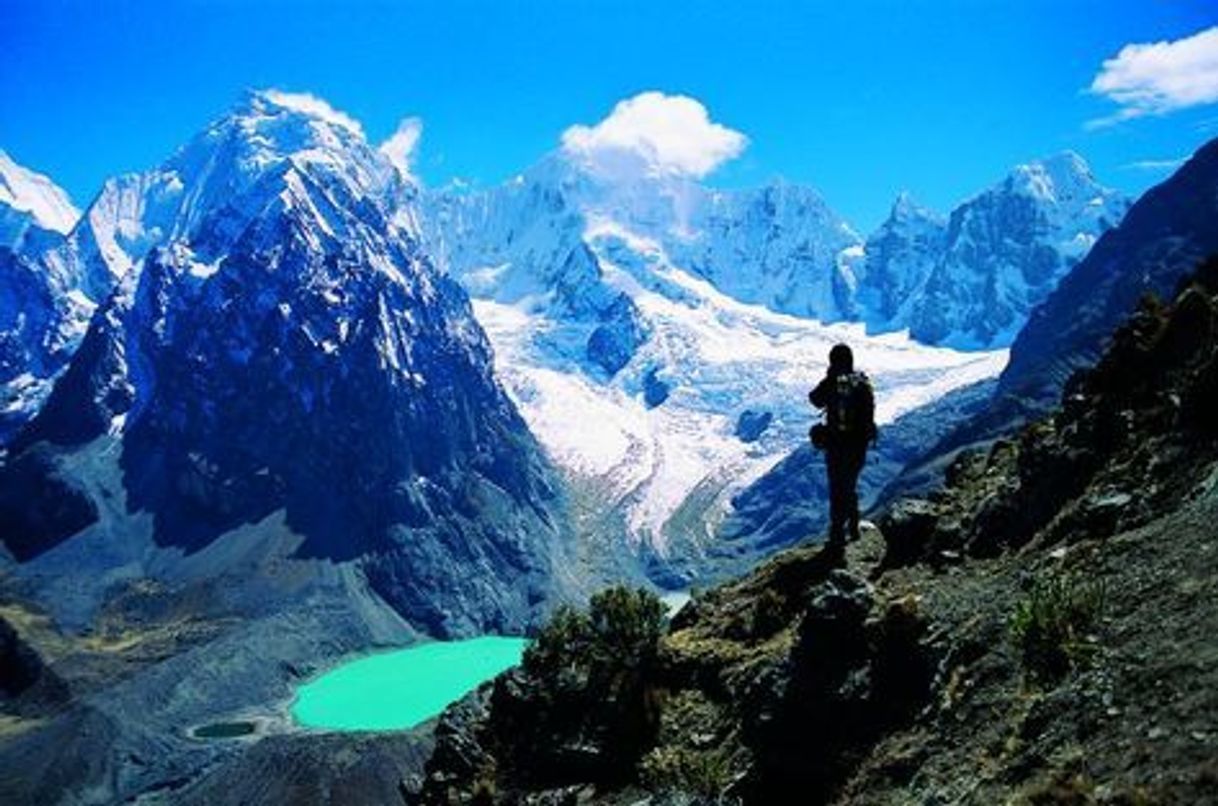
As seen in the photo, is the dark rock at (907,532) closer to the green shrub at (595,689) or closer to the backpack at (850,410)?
the backpack at (850,410)

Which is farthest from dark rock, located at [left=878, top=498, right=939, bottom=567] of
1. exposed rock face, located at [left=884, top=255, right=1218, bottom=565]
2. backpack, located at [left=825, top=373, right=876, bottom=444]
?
backpack, located at [left=825, top=373, right=876, bottom=444]

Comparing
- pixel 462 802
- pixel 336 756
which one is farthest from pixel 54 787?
pixel 462 802

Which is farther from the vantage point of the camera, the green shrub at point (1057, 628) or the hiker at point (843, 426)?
the hiker at point (843, 426)

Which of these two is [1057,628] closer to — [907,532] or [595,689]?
[907,532]

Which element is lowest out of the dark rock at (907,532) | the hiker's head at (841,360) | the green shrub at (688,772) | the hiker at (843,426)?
the green shrub at (688,772)

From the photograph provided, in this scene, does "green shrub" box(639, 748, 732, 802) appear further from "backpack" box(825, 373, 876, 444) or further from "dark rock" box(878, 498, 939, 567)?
"backpack" box(825, 373, 876, 444)

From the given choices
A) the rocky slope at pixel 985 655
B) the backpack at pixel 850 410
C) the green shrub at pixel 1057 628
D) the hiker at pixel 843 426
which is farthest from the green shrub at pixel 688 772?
the backpack at pixel 850 410

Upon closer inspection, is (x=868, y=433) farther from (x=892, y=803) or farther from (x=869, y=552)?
(x=892, y=803)

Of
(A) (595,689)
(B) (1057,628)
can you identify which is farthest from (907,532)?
(B) (1057,628)
